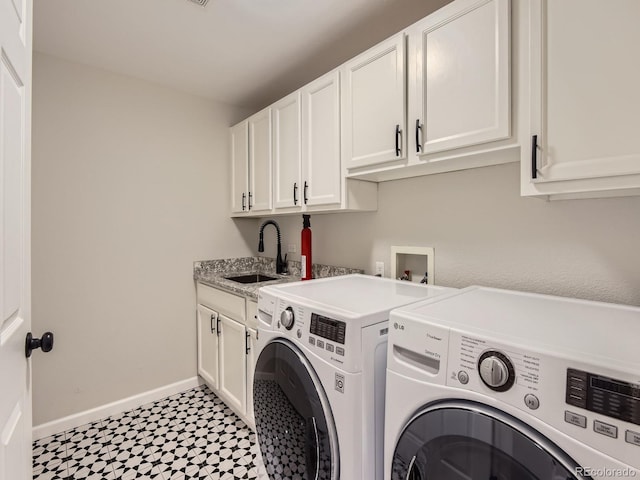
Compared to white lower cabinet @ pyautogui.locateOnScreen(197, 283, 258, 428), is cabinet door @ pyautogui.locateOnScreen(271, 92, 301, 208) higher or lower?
higher

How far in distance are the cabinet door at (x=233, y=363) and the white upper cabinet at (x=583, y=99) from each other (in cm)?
178

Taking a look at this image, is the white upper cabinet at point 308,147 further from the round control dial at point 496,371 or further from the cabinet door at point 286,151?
the round control dial at point 496,371

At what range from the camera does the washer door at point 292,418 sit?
43.4 inches

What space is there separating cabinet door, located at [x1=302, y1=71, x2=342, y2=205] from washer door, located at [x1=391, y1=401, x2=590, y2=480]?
47.3 inches

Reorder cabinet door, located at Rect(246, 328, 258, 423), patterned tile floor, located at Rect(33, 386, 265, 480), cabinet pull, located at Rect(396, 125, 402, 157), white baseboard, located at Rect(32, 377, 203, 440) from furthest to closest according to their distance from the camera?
white baseboard, located at Rect(32, 377, 203, 440), cabinet door, located at Rect(246, 328, 258, 423), patterned tile floor, located at Rect(33, 386, 265, 480), cabinet pull, located at Rect(396, 125, 402, 157)

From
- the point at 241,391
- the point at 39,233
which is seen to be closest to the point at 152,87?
the point at 39,233

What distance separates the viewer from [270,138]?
7.53 feet

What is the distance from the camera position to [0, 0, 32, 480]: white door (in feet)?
2.42

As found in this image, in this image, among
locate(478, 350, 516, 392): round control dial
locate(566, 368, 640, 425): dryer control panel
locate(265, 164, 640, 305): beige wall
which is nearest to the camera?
locate(566, 368, 640, 425): dryer control panel

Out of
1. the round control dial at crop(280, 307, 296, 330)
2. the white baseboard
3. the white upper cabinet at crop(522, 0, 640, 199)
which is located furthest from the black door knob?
the white baseboard

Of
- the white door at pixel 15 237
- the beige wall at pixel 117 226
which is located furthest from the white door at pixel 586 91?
the beige wall at pixel 117 226

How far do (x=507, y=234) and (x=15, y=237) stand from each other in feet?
5.65

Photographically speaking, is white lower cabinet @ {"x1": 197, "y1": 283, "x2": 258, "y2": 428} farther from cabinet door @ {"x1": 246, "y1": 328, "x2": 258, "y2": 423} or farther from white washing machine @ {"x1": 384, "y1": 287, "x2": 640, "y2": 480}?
white washing machine @ {"x1": 384, "y1": 287, "x2": 640, "y2": 480}

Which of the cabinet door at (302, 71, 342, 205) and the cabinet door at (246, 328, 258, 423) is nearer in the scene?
the cabinet door at (302, 71, 342, 205)
